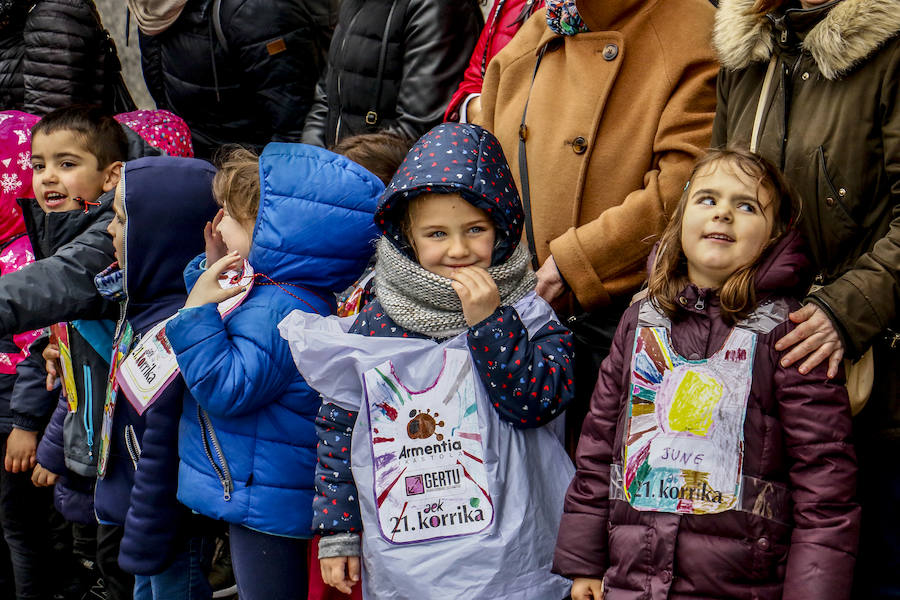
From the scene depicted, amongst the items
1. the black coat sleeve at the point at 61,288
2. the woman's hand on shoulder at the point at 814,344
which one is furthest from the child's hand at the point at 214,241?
the woman's hand on shoulder at the point at 814,344

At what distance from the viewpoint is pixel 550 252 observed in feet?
10.2

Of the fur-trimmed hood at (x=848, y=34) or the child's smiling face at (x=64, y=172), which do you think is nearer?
the fur-trimmed hood at (x=848, y=34)

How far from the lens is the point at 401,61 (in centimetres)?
417

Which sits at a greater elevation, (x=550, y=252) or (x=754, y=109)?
(x=754, y=109)

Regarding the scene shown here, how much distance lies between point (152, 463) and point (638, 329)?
170 centimetres

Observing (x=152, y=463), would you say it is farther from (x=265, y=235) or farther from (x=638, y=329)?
(x=638, y=329)

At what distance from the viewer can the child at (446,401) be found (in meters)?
2.48

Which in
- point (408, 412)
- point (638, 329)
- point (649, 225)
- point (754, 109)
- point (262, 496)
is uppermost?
point (754, 109)

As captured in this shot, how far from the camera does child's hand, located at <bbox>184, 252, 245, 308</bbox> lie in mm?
2980

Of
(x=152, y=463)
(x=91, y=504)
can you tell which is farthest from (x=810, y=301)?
(x=91, y=504)

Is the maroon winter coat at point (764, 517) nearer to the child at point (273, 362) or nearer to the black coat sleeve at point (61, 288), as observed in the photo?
the child at point (273, 362)

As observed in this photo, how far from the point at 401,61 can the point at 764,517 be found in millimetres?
2649

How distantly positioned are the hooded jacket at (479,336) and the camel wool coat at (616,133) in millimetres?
320

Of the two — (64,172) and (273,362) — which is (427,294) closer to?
(273,362)
